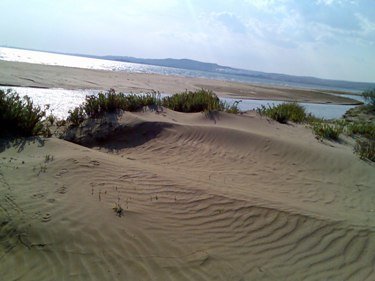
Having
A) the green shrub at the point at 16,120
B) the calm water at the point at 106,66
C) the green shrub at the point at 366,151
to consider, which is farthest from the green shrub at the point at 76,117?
the calm water at the point at 106,66

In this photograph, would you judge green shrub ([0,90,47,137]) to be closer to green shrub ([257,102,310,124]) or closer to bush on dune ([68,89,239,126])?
bush on dune ([68,89,239,126])

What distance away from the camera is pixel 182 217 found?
4.90 m

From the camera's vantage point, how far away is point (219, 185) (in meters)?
6.16

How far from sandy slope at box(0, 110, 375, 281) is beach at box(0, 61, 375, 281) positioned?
16mm

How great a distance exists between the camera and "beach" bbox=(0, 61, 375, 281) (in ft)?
12.8

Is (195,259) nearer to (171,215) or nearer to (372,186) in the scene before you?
(171,215)

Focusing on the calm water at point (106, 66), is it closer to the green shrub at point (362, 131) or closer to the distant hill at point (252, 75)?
the distant hill at point (252, 75)

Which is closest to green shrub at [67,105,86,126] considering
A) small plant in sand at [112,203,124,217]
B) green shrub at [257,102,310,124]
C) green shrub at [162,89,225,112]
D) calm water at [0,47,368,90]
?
green shrub at [162,89,225,112]

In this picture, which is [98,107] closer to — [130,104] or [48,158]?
[130,104]

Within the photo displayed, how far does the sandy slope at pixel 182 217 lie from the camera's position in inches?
154

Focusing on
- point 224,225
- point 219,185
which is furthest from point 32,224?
point 219,185

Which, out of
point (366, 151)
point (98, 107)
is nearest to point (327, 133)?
point (366, 151)

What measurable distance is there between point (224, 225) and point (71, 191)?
2364 mm

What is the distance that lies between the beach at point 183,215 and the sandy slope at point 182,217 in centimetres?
2
